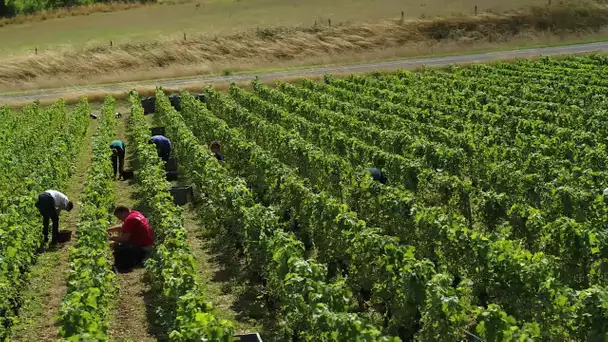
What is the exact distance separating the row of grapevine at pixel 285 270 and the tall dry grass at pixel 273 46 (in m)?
40.0

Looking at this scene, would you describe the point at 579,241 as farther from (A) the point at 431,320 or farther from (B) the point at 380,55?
(B) the point at 380,55

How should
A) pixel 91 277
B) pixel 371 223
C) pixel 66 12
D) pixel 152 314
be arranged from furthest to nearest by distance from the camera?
pixel 66 12
pixel 371 223
pixel 152 314
pixel 91 277

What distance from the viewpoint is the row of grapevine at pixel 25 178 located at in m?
14.0

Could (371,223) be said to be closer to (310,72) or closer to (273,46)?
(310,72)

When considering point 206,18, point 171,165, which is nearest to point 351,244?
point 171,165

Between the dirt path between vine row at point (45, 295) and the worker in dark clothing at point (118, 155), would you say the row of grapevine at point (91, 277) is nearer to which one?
the dirt path between vine row at point (45, 295)

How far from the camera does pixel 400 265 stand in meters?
12.2

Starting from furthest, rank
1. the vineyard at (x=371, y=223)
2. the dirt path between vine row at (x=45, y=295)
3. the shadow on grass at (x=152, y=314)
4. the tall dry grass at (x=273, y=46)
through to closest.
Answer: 1. the tall dry grass at (x=273, y=46)
2. the dirt path between vine row at (x=45, y=295)
3. the shadow on grass at (x=152, y=314)
4. the vineyard at (x=371, y=223)

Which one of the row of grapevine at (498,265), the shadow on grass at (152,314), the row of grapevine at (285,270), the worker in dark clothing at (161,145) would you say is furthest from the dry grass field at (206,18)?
the row of grapevine at (498,265)

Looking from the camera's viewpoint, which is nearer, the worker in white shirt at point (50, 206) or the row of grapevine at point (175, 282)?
the row of grapevine at point (175, 282)

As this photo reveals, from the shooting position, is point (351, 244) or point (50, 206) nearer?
point (351, 244)

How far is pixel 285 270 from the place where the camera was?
12.4 meters

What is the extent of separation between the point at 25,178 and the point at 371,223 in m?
9.72

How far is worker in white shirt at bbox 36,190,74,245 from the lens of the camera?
699 inches
